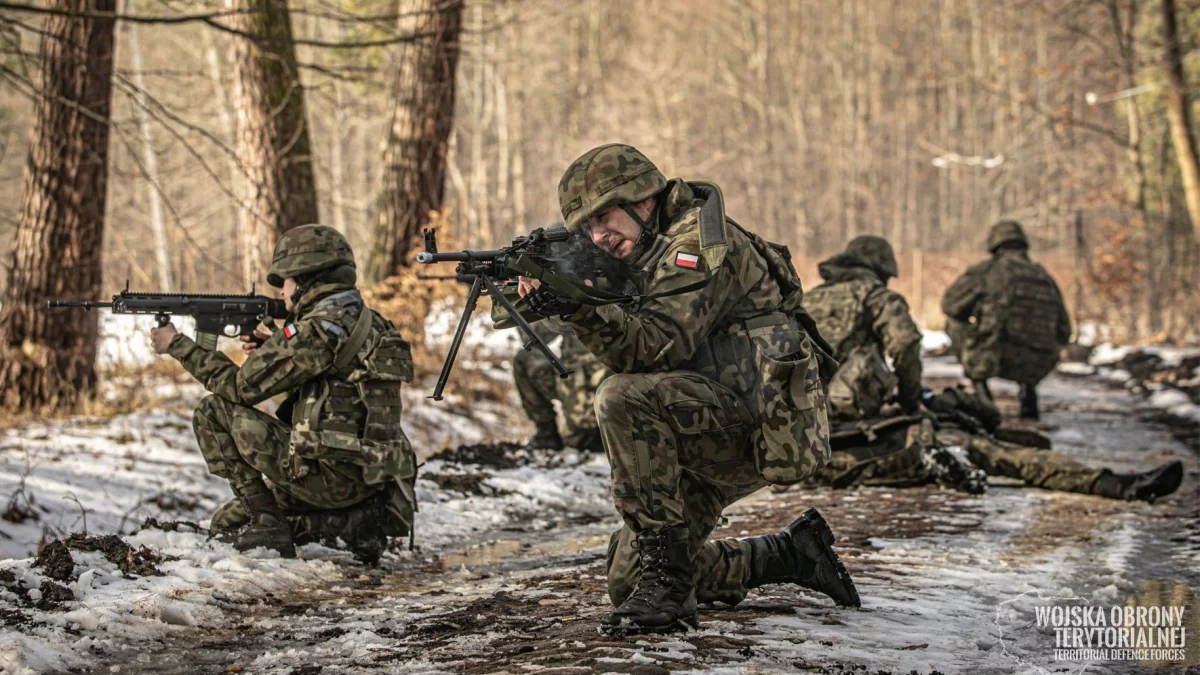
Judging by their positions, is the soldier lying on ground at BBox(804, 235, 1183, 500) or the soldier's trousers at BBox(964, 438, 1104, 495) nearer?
the soldier's trousers at BBox(964, 438, 1104, 495)

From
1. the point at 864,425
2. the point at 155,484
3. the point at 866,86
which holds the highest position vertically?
the point at 866,86

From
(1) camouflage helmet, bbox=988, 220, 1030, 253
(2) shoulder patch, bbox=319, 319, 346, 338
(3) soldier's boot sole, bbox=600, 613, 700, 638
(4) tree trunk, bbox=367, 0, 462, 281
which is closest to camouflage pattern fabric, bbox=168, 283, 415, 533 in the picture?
(2) shoulder patch, bbox=319, 319, 346, 338

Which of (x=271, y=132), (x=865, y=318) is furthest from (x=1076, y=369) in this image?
(x=271, y=132)

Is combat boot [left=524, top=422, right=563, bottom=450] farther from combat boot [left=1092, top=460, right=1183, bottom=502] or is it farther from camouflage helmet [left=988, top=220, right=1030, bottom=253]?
camouflage helmet [left=988, top=220, right=1030, bottom=253]

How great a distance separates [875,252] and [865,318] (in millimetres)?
688

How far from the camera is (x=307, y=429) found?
6133 millimetres

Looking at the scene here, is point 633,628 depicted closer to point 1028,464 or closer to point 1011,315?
point 1028,464

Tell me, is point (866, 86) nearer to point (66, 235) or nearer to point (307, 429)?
point (66, 235)

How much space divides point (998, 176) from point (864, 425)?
49364mm

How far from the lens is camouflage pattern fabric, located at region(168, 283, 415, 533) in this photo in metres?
6.11

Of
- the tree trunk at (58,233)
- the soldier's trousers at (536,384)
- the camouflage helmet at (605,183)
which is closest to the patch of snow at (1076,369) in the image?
the soldier's trousers at (536,384)

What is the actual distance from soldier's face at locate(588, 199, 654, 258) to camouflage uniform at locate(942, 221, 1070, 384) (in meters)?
9.29

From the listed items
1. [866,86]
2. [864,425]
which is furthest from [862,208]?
[864,425]

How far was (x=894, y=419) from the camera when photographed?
8.84m
